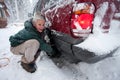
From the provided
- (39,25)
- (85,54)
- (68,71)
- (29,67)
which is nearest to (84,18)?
(85,54)

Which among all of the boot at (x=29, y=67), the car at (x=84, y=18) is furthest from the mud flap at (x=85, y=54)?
the boot at (x=29, y=67)

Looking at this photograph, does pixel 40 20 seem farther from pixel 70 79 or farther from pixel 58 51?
pixel 70 79

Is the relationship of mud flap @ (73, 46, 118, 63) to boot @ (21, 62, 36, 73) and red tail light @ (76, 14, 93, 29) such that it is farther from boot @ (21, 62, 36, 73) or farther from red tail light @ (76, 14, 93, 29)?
boot @ (21, 62, 36, 73)

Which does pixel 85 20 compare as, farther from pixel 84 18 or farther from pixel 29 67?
pixel 29 67

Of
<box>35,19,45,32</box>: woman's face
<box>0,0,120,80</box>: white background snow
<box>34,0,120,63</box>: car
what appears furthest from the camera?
<box>35,19,45,32</box>: woman's face

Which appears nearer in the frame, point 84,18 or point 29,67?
point 84,18

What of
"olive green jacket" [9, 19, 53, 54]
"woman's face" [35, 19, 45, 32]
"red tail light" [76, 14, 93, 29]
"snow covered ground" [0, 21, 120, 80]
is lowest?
"snow covered ground" [0, 21, 120, 80]

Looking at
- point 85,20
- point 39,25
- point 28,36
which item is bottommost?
point 28,36

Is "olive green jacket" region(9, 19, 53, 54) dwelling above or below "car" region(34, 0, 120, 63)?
below

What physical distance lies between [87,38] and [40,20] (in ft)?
3.91

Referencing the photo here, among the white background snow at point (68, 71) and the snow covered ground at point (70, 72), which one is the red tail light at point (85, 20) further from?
the snow covered ground at point (70, 72)

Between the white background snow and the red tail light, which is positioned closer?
the red tail light

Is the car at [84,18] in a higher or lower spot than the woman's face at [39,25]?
Result: higher

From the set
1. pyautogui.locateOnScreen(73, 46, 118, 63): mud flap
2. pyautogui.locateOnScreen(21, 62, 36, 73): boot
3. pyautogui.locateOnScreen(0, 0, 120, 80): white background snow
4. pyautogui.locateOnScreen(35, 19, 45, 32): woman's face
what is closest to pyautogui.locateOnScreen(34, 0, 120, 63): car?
pyautogui.locateOnScreen(73, 46, 118, 63): mud flap
